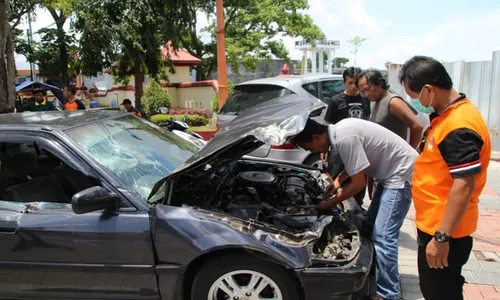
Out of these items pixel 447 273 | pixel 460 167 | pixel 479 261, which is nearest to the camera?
pixel 460 167

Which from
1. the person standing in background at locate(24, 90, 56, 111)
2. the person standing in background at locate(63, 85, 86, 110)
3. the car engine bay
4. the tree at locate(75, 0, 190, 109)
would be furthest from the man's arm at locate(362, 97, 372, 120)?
the tree at locate(75, 0, 190, 109)

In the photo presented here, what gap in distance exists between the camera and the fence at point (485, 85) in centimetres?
873

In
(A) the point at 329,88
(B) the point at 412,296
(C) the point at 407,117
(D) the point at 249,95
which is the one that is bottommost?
(B) the point at 412,296

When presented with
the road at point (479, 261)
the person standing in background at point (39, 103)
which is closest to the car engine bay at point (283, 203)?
the road at point (479, 261)

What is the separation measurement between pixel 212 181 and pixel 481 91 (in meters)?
8.00

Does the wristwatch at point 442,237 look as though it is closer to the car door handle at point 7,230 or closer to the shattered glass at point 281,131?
the shattered glass at point 281,131

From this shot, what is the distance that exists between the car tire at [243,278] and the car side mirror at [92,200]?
719 millimetres

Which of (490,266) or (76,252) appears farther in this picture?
(490,266)

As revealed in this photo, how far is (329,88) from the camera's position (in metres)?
6.44

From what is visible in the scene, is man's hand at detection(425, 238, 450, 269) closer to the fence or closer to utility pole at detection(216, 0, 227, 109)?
utility pole at detection(216, 0, 227, 109)

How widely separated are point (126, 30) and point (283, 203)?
438 inches

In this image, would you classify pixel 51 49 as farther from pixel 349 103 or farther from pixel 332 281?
pixel 332 281

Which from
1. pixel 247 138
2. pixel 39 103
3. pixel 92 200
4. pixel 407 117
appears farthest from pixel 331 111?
pixel 39 103

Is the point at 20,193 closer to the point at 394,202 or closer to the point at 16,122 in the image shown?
the point at 16,122
